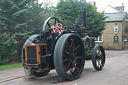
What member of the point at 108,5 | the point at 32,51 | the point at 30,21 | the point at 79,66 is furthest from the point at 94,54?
the point at 108,5

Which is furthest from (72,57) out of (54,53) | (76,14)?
(76,14)

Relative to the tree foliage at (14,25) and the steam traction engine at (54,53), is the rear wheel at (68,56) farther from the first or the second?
the tree foliage at (14,25)

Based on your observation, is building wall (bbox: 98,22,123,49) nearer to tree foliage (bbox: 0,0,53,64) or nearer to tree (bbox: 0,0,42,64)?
tree foliage (bbox: 0,0,53,64)

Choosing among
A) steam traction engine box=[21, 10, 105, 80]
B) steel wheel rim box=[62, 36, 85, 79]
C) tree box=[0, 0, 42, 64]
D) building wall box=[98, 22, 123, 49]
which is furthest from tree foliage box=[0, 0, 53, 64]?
building wall box=[98, 22, 123, 49]

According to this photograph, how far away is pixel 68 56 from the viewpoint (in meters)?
6.43

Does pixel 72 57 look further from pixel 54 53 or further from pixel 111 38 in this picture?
pixel 111 38

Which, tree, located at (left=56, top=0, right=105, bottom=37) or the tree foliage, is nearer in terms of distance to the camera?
the tree foliage

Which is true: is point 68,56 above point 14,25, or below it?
below

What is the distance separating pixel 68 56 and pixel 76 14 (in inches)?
341

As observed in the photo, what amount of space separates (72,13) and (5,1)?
18.1ft

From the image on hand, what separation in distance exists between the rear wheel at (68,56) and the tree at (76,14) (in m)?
7.28

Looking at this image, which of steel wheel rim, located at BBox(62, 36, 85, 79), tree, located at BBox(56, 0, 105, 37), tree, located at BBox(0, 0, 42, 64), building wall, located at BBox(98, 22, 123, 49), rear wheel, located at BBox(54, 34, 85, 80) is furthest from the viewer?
building wall, located at BBox(98, 22, 123, 49)

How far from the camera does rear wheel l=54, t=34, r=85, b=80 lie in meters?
5.78

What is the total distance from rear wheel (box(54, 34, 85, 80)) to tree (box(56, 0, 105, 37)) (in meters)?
7.28
